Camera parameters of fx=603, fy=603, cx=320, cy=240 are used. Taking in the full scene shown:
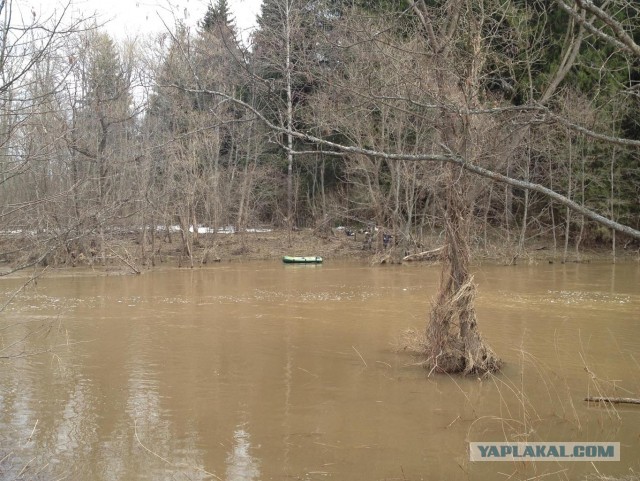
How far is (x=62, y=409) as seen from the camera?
6473 mm

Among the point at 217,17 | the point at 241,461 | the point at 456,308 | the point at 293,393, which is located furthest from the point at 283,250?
the point at 217,17

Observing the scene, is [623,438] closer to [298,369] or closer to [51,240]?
[298,369]

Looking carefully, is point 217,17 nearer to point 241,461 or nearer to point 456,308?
point 241,461

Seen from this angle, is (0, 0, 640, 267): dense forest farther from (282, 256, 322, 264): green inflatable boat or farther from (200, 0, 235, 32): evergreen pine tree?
(282, 256, 322, 264): green inflatable boat

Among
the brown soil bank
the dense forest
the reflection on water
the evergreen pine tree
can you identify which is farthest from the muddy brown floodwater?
the brown soil bank

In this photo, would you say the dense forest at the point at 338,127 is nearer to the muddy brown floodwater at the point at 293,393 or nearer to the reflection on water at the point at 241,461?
the muddy brown floodwater at the point at 293,393

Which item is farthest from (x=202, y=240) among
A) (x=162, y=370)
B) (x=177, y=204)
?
(x=162, y=370)

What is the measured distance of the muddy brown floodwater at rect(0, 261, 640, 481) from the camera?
5113 millimetres

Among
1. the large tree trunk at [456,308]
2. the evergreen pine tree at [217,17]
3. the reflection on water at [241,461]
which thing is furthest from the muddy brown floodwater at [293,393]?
the evergreen pine tree at [217,17]

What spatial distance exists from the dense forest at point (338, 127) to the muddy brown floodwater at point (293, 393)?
1766 mm

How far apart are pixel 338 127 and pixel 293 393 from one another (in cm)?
351

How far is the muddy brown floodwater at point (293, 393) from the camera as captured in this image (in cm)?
511

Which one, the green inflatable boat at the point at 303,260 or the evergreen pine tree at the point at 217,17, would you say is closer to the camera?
the evergreen pine tree at the point at 217,17

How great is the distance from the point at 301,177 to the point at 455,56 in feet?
103
